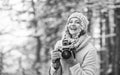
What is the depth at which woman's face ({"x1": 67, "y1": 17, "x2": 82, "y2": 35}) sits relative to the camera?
15.0ft

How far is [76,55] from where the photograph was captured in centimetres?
452

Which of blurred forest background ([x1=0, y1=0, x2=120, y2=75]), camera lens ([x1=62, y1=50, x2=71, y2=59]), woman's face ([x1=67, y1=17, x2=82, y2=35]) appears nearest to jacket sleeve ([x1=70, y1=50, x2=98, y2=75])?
camera lens ([x1=62, y1=50, x2=71, y2=59])

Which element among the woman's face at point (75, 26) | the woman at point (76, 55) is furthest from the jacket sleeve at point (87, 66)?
the woman's face at point (75, 26)

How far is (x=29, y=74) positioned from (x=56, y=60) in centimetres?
846

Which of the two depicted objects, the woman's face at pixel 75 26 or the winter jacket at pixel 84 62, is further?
the woman's face at pixel 75 26

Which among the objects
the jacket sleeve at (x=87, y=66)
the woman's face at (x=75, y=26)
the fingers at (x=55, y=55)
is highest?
the woman's face at (x=75, y=26)

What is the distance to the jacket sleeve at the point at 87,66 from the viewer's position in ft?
14.0

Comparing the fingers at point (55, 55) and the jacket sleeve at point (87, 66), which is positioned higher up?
the fingers at point (55, 55)

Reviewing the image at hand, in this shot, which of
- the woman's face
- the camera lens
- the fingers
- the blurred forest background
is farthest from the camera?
the blurred forest background

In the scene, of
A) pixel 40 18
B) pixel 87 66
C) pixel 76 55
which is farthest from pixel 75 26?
pixel 40 18

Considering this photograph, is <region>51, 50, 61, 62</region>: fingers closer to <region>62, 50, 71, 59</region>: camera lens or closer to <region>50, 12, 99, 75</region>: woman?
<region>50, 12, 99, 75</region>: woman

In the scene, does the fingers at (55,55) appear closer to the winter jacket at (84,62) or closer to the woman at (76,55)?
the woman at (76,55)

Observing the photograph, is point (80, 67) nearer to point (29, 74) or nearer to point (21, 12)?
point (29, 74)

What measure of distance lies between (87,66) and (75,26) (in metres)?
0.65
